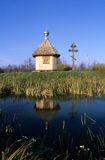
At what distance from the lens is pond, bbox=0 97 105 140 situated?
25.9 feet

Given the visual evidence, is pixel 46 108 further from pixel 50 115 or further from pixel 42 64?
pixel 42 64

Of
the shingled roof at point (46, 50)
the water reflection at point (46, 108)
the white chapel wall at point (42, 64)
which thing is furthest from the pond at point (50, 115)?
the shingled roof at point (46, 50)

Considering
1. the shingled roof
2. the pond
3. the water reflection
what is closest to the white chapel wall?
the shingled roof

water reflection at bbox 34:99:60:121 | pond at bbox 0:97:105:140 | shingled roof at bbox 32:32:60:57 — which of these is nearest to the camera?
pond at bbox 0:97:105:140

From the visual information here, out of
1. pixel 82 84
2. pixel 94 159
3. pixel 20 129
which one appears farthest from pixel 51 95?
pixel 94 159

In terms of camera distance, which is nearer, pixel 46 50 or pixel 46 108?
pixel 46 108

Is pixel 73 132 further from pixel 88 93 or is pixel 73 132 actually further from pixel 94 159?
pixel 88 93

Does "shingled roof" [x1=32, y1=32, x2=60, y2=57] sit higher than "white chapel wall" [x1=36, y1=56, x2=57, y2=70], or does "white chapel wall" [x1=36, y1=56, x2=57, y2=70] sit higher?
"shingled roof" [x1=32, y1=32, x2=60, y2=57]

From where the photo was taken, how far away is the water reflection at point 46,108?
10094 mm

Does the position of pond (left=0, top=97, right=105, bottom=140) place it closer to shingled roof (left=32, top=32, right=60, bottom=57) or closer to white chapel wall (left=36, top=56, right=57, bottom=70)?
white chapel wall (left=36, top=56, right=57, bottom=70)

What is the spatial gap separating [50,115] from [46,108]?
167 cm

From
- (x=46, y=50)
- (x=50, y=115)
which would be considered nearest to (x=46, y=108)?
(x=50, y=115)

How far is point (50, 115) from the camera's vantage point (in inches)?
407

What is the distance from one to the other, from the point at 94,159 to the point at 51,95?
30.1 ft
